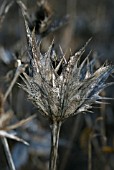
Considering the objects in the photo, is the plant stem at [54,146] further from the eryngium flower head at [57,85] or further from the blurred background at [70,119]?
the blurred background at [70,119]

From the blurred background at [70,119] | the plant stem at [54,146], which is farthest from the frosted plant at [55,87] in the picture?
the blurred background at [70,119]

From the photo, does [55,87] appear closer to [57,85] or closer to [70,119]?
[57,85]

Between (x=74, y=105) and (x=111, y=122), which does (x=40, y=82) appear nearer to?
(x=74, y=105)

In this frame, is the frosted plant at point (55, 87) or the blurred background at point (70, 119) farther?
the blurred background at point (70, 119)

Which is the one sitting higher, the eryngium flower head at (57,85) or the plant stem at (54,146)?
the eryngium flower head at (57,85)

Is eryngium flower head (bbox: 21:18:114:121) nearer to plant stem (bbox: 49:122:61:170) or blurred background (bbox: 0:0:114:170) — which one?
plant stem (bbox: 49:122:61:170)

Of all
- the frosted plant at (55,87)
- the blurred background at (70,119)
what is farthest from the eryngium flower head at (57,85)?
the blurred background at (70,119)

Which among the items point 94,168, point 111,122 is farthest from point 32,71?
point 111,122
